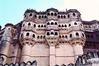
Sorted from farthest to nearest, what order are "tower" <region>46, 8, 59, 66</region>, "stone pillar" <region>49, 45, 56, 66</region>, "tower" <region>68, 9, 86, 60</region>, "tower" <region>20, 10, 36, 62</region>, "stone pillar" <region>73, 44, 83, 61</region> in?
"tower" <region>68, 9, 86, 60</region> < "tower" <region>20, 10, 36, 62</region> < "tower" <region>46, 8, 59, 66</region> < "stone pillar" <region>73, 44, 83, 61</region> < "stone pillar" <region>49, 45, 56, 66</region>

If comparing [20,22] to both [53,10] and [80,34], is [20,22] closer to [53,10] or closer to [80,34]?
[53,10]

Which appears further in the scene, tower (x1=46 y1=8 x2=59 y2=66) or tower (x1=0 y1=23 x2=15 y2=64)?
tower (x1=0 y1=23 x2=15 y2=64)

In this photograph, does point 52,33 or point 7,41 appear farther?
point 7,41

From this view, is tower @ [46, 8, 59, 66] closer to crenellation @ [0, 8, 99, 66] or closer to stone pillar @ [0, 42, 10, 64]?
crenellation @ [0, 8, 99, 66]

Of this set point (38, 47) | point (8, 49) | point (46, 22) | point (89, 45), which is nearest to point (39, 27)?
point (46, 22)

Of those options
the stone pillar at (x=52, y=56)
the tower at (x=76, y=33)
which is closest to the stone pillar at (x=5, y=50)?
the stone pillar at (x=52, y=56)

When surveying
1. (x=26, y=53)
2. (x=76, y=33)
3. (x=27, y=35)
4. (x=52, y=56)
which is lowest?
(x=52, y=56)

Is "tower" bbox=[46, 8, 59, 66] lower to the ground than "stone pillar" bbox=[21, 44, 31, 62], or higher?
higher

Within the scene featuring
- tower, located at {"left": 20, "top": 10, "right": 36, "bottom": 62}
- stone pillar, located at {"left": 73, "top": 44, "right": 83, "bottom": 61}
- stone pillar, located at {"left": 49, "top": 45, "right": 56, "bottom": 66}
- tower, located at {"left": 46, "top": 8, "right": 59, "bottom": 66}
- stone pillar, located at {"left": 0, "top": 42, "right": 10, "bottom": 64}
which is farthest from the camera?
stone pillar, located at {"left": 0, "top": 42, "right": 10, "bottom": 64}

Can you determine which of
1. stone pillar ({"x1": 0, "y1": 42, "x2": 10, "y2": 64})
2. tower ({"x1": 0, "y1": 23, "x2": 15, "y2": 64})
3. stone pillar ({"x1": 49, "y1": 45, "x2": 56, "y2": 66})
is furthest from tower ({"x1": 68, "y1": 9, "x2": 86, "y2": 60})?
stone pillar ({"x1": 0, "y1": 42, "x2": 10, "y2": 64})

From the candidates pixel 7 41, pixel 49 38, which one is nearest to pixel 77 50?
pixel 49 38

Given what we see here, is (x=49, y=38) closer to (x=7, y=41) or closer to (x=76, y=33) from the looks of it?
(x=76, y=33)

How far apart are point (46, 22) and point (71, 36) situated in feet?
17.2

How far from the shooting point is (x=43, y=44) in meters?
35.6
